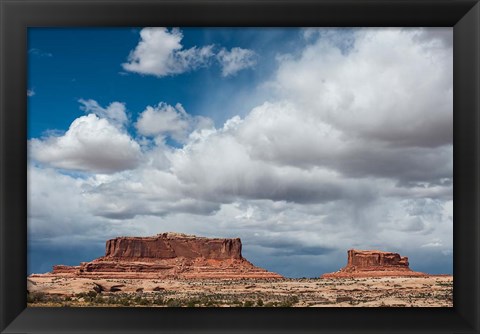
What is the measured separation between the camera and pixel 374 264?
66.2 meters

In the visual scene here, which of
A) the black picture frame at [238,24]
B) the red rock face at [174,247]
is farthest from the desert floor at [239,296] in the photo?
the red rock face at [174,247]

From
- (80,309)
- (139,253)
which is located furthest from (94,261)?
(80,309)

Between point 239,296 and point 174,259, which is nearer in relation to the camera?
point 239,296

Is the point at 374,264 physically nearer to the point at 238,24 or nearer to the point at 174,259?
the point at 174,259

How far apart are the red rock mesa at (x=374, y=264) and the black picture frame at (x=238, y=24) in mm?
61470

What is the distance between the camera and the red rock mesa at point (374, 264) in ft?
211

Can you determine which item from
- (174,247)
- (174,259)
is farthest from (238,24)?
(174,247)

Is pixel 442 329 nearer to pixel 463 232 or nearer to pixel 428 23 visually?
pixel 463 232

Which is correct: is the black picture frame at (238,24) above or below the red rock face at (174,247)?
above

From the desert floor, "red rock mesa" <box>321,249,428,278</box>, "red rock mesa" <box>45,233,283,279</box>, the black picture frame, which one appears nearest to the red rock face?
"red rock mesa" <box>45,233,283,279</box>

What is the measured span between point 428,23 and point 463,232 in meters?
1.56

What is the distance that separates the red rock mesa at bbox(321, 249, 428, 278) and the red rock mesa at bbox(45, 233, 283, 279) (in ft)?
33.5

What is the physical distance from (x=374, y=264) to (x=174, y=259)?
25.8m

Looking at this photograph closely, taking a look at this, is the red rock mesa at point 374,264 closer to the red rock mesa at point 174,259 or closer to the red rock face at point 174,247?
the red rock mesa at point 174,259
